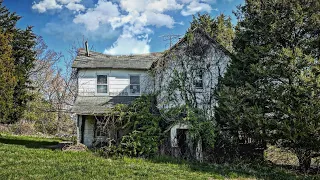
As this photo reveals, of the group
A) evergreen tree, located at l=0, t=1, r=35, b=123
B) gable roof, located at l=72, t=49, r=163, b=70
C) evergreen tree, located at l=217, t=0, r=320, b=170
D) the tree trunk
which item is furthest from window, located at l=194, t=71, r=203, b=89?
evergreen tree, located at l=0, t=1, r=35, b=123

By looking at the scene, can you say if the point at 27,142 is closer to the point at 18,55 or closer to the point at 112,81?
the point at 112,81

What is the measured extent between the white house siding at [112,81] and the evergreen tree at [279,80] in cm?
714

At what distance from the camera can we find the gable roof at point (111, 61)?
59.7ft

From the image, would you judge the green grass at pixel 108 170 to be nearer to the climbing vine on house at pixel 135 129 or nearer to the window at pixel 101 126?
the climbing vine on house at pixel 135 129

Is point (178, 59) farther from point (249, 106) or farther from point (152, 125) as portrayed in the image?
point (249, 106)

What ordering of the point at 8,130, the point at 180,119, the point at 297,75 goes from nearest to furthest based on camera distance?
the point at 297,75
the point at 180,119
the point at 8,130

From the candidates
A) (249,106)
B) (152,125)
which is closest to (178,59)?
(152,125)

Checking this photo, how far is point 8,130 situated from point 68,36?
10922mm

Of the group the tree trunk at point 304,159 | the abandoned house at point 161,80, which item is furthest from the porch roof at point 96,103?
the tree trunk at point 304,159

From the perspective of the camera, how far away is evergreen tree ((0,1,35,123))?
2400 centimetres

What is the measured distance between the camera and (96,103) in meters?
17.3

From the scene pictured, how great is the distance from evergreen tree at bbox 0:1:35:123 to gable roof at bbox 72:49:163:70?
7.88 m

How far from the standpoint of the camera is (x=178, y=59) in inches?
659

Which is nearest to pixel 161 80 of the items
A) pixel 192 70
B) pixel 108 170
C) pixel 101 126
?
pixel 192 70
